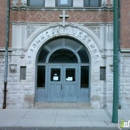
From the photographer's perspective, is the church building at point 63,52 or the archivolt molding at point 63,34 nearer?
the church building at point 63,52

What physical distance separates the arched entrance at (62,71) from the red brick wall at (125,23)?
2.24 metres

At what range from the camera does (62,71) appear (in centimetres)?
1154

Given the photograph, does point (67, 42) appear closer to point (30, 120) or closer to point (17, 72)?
point (17, 72)

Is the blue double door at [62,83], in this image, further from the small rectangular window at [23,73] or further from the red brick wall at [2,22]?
the red brick wall at [2,22]

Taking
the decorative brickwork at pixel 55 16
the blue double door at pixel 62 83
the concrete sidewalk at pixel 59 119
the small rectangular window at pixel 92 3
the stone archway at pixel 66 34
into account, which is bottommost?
the concrete sidewalk at pixel 59 119

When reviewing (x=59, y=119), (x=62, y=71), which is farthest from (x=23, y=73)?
(x=59, y=119)

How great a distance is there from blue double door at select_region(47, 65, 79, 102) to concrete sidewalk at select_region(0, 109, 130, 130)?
129 centimetres

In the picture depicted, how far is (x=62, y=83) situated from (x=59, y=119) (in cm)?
334

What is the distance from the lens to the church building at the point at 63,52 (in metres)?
10.9

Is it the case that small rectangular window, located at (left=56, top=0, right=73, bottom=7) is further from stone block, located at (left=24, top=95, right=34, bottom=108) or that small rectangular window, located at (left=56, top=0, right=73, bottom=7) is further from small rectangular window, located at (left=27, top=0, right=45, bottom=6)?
stone block, located at (left=24, top=95, right=34, bottom=108)

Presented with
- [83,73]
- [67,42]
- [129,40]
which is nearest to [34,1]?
[67,42]

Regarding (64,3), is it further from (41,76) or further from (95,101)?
(95,101)

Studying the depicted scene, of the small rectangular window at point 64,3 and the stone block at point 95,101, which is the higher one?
the small rectangular window at point 64,3

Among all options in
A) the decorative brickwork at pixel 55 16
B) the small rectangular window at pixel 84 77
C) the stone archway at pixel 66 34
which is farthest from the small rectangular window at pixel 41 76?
the decorative brickwork at pixel 55 16
